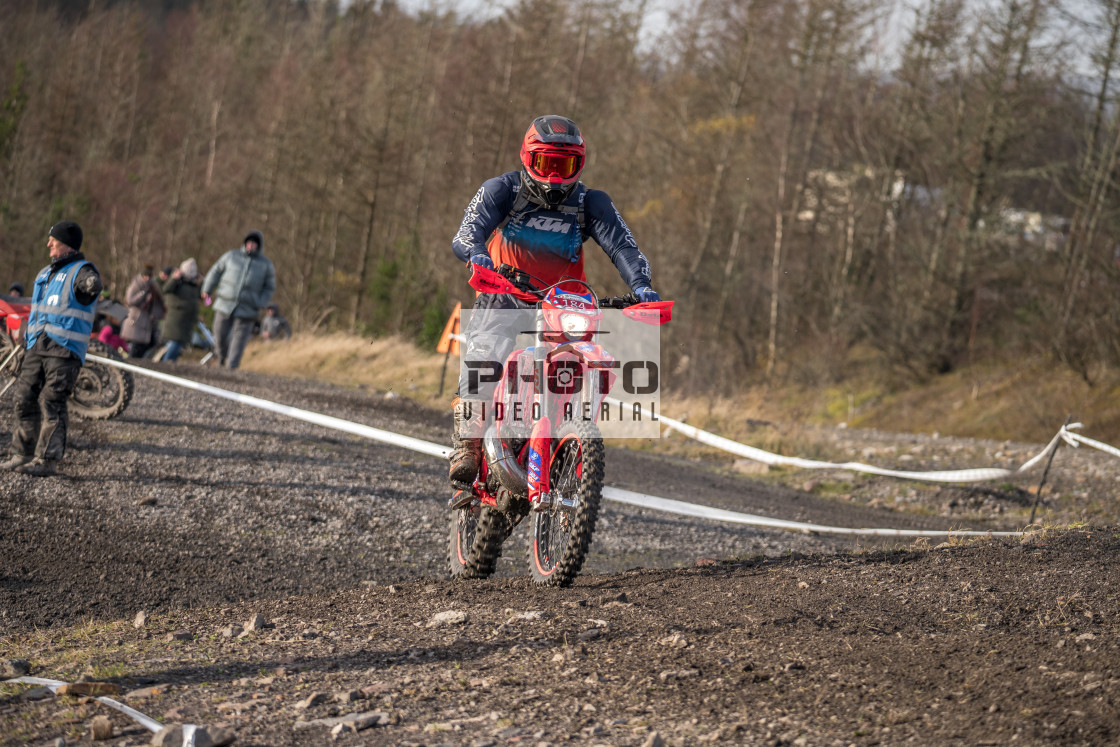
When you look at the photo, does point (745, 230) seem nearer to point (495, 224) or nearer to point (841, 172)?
point (841, 172)

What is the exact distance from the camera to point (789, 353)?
34.9 metres

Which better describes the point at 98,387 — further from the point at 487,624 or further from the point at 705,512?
the point at 487,624

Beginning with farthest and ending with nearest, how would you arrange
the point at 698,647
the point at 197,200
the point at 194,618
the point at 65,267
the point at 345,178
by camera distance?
the point at 197,200 → the point at 345,178 → the point at 65,267 → the point at 194,618 → the point at 698,647

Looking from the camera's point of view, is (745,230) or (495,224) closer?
(495,224)

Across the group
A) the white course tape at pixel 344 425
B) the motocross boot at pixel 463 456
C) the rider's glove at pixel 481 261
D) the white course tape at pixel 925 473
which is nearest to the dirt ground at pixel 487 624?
the white course tape at pixel 344 425

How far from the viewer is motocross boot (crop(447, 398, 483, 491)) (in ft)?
19.3

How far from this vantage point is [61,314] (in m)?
8.35

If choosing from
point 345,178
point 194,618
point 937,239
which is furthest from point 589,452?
point 345,178

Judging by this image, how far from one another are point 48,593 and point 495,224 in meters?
3.40

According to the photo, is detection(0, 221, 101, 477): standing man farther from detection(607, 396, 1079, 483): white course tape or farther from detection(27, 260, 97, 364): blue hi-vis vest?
detection(607, 396, 1079, 483): white course tape

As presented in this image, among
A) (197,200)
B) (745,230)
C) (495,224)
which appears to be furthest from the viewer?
(197,200)

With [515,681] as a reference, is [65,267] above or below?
above

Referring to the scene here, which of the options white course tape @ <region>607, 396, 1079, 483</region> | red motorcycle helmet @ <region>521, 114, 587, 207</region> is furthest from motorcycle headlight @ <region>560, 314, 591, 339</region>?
white course tape @ <region>607, 396, 1079, 483</region>

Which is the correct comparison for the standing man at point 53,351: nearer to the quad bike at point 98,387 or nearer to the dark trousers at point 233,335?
the quad bike at point 98,387
